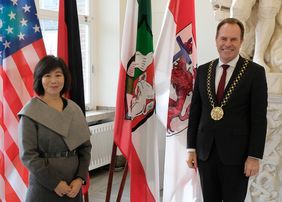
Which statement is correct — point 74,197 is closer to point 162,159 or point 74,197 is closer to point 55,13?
point 162,159

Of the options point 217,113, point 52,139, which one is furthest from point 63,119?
point 217,113

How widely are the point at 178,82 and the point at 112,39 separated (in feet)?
5.57

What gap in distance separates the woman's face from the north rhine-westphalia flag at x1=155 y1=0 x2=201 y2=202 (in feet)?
3.16

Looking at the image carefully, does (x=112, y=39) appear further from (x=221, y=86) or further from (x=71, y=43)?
(x=221, y=86)

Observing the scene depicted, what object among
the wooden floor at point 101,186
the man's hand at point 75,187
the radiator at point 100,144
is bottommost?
the wooden floor at point 101,186

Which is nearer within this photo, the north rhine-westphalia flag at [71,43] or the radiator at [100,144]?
the north rhine-westphalia flag at [71,43]

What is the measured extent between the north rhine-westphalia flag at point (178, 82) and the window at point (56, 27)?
4.66 feet

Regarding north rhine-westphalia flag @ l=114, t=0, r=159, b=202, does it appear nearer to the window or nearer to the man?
the man

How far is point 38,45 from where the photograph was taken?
2.03 m

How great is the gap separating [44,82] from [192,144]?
2.69ft

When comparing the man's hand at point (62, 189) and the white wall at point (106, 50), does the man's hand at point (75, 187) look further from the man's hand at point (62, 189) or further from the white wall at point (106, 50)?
the white wall at point (106, 50)

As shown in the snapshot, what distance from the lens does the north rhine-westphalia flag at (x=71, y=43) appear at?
206 centimetres

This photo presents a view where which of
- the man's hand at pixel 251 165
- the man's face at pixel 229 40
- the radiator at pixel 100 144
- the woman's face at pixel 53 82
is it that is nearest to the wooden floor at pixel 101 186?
the radiator at pixel 100 144

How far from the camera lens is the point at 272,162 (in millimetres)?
2510
